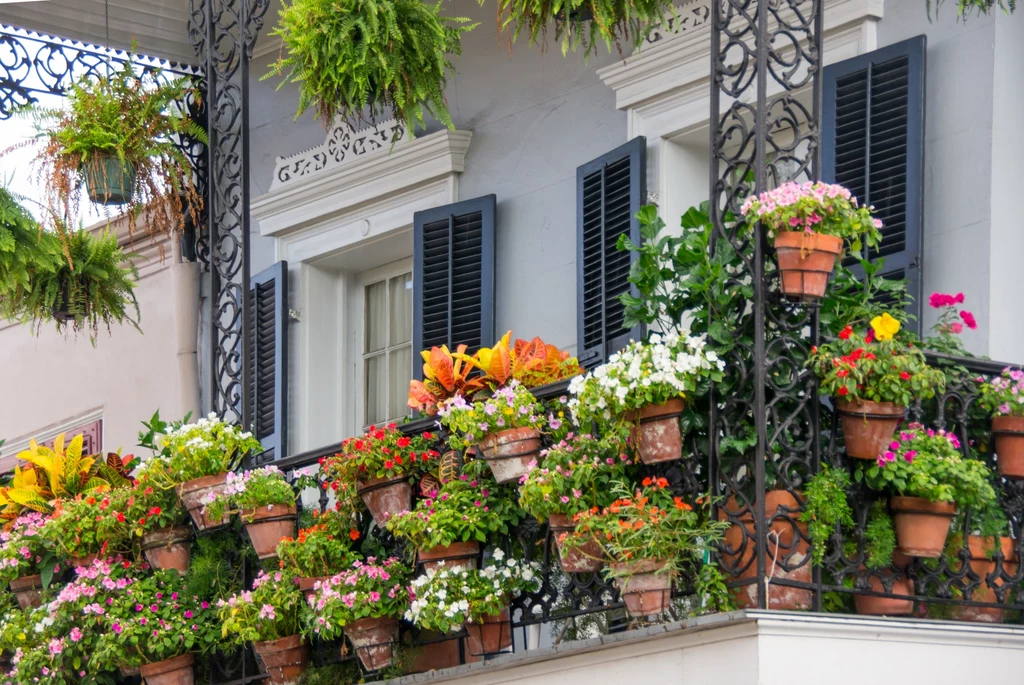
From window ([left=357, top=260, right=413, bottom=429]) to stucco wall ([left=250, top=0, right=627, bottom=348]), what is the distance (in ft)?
3.20

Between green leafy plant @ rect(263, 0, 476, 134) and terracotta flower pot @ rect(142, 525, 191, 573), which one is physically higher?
green leafy plant @ rect(263, 0, 476, 134)

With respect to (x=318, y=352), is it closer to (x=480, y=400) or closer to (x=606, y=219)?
(x=606, y=219)

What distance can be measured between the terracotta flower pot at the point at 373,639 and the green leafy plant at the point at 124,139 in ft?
10.3

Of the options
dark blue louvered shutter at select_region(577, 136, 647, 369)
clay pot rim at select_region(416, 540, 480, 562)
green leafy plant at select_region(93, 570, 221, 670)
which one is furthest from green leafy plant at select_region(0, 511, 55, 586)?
dark blue louvered shutter at select_region(577, 136, 647, 369)

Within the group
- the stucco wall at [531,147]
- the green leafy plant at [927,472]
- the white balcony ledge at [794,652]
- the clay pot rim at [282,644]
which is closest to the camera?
the white balcony ledge at [794,652]

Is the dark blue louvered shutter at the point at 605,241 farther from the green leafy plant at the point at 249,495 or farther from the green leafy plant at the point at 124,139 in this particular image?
the green leafy plant at the point at 124,139

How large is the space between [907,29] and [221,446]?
3.61 meters

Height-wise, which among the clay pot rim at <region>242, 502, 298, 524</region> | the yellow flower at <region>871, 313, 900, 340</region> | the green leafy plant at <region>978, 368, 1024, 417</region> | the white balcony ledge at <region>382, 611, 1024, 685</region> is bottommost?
the white balcony ledge at <region>382, 611, 1024, 685</region>

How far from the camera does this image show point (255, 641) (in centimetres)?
829

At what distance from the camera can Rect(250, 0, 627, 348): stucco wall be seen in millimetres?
9562

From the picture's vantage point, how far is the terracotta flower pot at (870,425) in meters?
6.62

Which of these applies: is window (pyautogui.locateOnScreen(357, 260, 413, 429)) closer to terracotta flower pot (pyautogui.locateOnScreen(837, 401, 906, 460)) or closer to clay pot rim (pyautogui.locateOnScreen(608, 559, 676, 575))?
clay pot rim (pyautogui.locateOnScreen(608, 559, 676, 575))

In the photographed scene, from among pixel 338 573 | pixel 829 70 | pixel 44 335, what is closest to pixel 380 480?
pixel 338 573

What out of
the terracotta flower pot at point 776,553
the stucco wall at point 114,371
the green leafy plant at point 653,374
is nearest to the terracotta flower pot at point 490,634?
the green leafy plant at point 653,374
